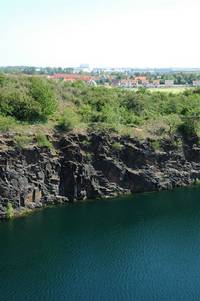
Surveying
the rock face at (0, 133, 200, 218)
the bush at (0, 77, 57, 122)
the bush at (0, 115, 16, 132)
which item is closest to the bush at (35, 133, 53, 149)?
the rock face at (0, 133, 200, 218)

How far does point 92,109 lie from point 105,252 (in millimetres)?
26062

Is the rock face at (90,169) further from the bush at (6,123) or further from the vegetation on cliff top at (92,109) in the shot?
the bush at (6,123)

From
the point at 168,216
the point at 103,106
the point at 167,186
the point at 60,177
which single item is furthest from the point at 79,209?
the point at 103,106

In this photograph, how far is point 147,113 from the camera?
61.4 metres

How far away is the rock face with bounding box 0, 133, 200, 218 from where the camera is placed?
154ft

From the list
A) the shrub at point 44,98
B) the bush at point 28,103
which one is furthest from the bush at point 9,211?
the shrub at point 44,98

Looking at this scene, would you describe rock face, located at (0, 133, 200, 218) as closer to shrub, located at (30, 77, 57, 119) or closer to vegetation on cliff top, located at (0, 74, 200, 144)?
vegetation on cliff top, located at (0, 74, 200, 144)

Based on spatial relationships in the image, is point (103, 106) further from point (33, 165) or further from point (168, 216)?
point (168, 216)

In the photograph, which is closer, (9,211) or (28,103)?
(9,211)

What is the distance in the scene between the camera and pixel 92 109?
60625mm

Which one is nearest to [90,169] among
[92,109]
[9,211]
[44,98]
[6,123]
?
[44,98]

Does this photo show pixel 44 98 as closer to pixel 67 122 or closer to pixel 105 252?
pixel 67 122

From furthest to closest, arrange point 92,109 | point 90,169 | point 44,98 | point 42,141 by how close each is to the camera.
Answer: point 92,109 → point 44,98 → point 90,169 → point 42,141

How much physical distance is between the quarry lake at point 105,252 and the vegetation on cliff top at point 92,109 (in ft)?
30.3
